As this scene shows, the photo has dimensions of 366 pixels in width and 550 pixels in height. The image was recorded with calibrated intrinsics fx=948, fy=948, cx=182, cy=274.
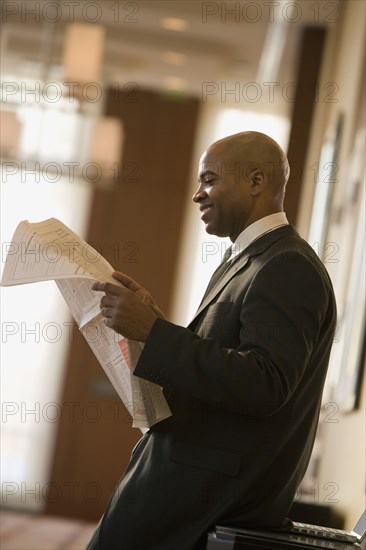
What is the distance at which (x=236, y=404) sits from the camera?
184 cm

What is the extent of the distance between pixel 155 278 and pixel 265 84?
2.08 metres

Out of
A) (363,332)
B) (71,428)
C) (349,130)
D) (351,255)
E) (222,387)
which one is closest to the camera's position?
(222,387)

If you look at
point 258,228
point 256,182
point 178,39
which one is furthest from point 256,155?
point 178,39

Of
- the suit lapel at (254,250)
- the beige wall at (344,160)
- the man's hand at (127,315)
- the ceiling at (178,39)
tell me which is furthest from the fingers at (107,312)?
the ceiling at (178,39)

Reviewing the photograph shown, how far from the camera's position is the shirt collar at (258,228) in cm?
207

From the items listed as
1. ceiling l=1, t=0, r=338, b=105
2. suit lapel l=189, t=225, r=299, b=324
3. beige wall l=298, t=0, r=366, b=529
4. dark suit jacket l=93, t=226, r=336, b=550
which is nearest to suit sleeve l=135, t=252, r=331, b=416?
dark suit jacket l=93, t=226, r=336, b=550

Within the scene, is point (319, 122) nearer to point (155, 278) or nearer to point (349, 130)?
point (349, 130)

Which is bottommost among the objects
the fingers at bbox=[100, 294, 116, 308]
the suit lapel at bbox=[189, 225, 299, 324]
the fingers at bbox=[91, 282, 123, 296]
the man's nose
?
the fingers at bbox=[100, 294, 116, 308]

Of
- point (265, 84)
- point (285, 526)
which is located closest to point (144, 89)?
point (265, 84)

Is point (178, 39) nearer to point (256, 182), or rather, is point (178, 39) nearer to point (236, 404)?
point (256, 182)

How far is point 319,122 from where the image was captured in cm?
662

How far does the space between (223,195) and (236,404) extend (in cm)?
48

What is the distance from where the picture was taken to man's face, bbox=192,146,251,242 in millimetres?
2074

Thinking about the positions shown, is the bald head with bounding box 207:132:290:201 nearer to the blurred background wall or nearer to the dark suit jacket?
the dark suit jacket
